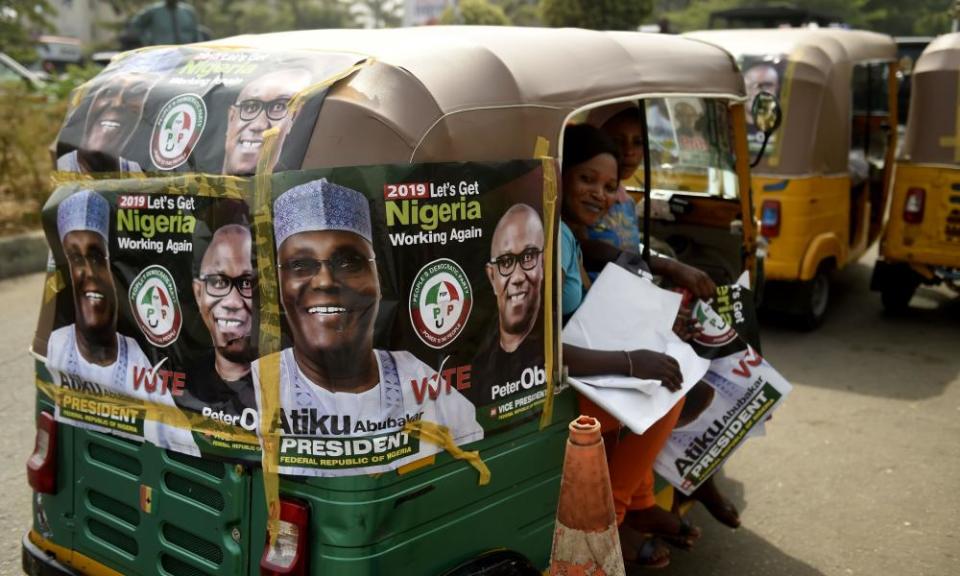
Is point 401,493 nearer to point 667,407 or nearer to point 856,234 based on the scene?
point 667,407

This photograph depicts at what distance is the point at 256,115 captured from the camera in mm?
2357

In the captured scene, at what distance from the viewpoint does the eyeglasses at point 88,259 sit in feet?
8.54

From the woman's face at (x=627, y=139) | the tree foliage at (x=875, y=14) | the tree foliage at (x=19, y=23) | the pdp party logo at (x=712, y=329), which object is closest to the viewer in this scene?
the pdp party logo at (x=712, y=329)

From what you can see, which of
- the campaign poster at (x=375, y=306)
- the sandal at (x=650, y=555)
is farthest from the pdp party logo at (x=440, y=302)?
the sandal at (x=650, y=555)

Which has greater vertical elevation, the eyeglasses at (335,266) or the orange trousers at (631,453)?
the eyeglasses at (335,266)

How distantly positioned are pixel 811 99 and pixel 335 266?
18.1 ft

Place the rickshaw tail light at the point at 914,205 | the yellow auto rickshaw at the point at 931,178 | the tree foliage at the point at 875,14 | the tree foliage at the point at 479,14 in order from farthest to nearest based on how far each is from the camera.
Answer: the tree foliage at the point at 875,14
the tree foliage at the point at 479,14
the rickshaw tail light at the point at 914,205
the yellow auto rickshaw at the point at 931,178

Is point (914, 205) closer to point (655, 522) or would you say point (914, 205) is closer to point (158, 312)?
point (655, 522)

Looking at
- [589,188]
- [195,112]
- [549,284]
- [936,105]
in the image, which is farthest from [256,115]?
[936,105]

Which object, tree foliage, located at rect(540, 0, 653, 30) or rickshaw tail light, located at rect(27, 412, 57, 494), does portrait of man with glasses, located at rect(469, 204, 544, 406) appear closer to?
rickshaw tail light, located at rect(27, 412, 57, 494)

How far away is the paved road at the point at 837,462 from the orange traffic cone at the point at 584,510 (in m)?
1.59

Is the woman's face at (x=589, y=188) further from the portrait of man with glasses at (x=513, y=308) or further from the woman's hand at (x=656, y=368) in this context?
the portrait of man with glasses at (x=513, y=308)

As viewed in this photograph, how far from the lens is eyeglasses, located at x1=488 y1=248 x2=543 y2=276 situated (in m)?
2.49

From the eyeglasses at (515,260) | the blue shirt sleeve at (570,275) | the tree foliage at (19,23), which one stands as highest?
the tree foliage at (19,23)
